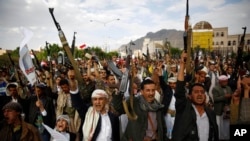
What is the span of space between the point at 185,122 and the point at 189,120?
54mm

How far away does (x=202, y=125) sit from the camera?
361 cm

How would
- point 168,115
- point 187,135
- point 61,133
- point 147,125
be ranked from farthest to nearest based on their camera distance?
point 168,115
point 61,133
point 147,125
point 187,135

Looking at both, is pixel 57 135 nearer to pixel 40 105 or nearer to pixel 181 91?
pixel 40 105

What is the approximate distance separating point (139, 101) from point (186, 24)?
1.19 m

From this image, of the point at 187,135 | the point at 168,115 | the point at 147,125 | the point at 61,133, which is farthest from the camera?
the point at 168,115

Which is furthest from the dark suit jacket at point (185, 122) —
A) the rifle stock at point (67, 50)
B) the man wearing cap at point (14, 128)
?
the man wearing cap at point (14, 128)


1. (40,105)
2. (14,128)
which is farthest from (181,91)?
(40,105)

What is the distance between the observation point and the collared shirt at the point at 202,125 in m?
3.57

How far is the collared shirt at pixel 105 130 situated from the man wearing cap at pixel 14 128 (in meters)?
0.80

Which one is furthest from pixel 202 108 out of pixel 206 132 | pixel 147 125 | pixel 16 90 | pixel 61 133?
pixel 16 90

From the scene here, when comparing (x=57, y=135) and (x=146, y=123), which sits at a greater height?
(x=146, y=123)

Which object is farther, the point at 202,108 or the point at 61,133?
the point at 61,133

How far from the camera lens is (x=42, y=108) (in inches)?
199

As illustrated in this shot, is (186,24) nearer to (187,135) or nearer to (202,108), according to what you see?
(202,108)
